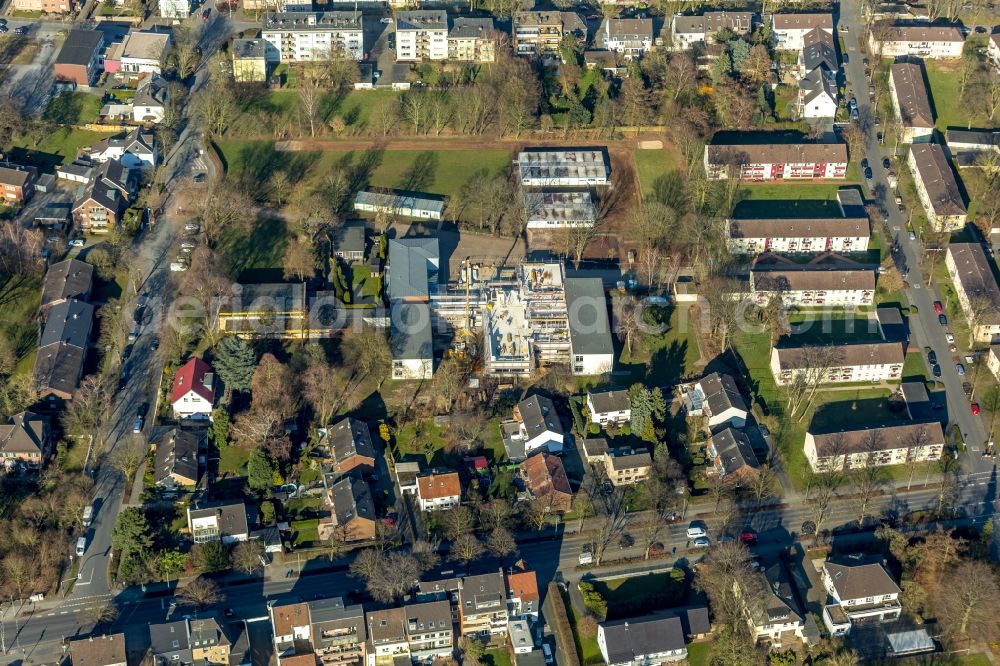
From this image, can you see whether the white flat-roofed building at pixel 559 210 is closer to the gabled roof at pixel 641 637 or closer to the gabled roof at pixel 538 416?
the gabled roof at pixel 538 416

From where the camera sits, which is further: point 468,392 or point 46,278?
point 46,278

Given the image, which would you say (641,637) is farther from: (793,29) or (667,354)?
(793,29)

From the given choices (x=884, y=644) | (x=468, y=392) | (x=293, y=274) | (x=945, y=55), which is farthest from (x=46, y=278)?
(x=945, y=55)

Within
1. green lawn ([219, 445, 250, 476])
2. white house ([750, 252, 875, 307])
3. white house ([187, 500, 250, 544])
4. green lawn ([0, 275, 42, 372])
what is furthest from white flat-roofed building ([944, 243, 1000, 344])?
green lawn ([0, 275, 42, 372])

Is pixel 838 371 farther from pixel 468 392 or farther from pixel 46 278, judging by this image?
pixel 46 278

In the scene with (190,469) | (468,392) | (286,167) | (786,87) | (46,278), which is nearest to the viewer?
(190,469)

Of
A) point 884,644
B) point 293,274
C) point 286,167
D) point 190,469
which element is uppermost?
point 286,167

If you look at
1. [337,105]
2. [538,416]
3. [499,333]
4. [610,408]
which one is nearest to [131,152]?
[337,105]
